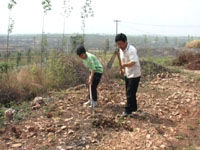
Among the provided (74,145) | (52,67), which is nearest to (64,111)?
(74,145)

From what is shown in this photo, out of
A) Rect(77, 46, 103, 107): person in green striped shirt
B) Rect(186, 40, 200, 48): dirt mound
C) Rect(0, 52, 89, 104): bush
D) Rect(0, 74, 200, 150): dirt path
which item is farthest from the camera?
Rect(186, 40, 200, 48): dirt mound

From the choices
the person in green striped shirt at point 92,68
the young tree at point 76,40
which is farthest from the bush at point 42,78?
the person in green striped shirt at point 92,68

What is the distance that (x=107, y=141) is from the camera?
151 inches

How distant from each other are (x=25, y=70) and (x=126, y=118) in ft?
12.6

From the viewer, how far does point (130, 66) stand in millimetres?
4477

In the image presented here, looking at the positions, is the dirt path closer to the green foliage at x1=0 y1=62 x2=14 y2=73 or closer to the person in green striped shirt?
the person in green striped shirt

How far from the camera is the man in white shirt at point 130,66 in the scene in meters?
4.42

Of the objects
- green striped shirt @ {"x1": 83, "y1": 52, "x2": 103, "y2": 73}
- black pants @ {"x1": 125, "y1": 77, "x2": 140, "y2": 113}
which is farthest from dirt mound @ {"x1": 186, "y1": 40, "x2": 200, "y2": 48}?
black pants @ {"x1": 125, "y1": 77, "x2": 140, "y2": 113}

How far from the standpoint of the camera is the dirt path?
380 centimetres

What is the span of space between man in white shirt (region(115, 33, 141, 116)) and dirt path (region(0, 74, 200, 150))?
0.31 metres

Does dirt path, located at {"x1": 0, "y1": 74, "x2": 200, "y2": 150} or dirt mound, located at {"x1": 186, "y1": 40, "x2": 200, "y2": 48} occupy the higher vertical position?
dirt mound, located at {"x1": 186, "y1": 40, "x2": 200, "y2": 48}

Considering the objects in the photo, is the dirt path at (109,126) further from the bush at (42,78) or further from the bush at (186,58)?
the bush at (186,58)

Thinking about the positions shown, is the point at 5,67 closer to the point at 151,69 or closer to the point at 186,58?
the point at 151,69

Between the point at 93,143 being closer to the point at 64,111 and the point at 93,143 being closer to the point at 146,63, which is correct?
the point at 64,111
